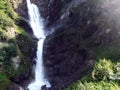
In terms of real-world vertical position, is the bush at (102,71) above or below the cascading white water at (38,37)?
below

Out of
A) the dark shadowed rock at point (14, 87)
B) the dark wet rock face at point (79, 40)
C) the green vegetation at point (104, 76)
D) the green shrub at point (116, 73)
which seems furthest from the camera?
the dark wet rock face at point (79, 40)

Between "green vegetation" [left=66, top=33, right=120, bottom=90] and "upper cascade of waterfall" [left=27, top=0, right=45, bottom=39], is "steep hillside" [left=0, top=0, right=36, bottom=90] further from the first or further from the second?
"green vegetation" [left=66, top=33, right=120, bottom=90]

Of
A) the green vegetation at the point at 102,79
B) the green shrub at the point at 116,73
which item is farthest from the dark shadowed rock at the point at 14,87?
the green shrub at the point at 116,73

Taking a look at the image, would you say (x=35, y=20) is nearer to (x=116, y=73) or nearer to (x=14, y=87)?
(x=14, y=87)

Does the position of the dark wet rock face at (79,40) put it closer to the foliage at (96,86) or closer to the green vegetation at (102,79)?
the green vegetation at (102,79)

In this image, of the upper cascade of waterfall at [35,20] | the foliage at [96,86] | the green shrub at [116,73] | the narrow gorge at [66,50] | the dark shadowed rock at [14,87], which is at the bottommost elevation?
the foliage at [96,86]

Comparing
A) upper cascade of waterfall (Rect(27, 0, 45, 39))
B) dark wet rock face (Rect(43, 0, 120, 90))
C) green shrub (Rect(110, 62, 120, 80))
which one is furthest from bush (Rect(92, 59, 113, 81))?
upper cascade of waterfall (Rect(27, 0, 45, 39))

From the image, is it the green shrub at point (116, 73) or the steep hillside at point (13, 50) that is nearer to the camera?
the green shrub at point (116, 73)

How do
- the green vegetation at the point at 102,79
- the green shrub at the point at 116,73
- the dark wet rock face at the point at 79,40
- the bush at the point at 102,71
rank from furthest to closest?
the dark wet rock face at the point at 79,40 → the bush at the point at 102,71 → the green shrub at the point at 116,73 → the green vegetation at the point at 102,79
